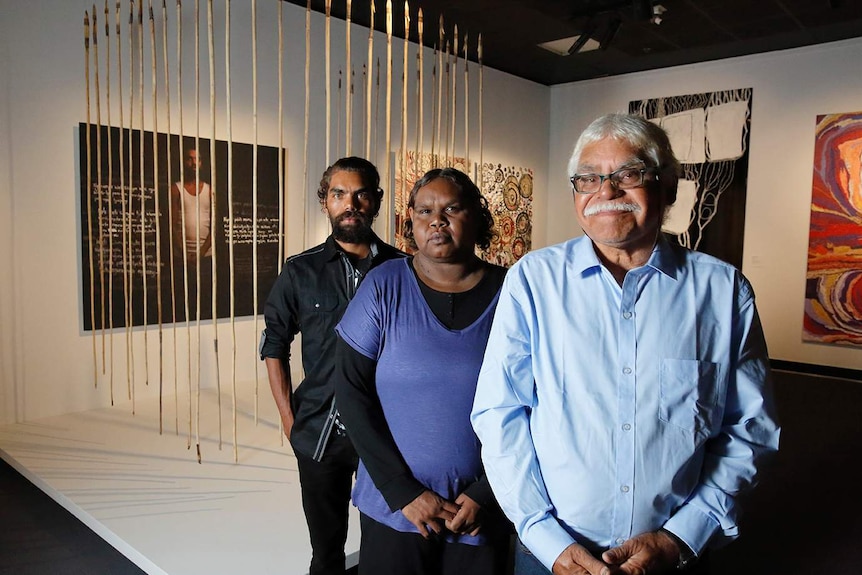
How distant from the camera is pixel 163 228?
374cm

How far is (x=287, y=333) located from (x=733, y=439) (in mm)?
1141

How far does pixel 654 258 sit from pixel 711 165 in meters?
5.42

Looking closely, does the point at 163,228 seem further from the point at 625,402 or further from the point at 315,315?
the point at 625,402

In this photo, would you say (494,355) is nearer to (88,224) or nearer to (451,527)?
(451,527)

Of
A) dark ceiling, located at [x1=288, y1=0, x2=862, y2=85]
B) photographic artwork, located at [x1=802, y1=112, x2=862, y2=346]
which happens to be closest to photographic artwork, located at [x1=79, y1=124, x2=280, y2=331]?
dark ceiling, located at [x1=288, y1=0, x2=862, y2=85]

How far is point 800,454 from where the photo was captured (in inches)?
129

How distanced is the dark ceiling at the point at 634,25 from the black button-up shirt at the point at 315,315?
3.20 metres

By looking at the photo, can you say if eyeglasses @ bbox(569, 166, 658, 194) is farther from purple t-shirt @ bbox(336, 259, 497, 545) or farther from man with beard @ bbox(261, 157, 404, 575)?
man with beard @ bbox(261, 157, 404, 575)

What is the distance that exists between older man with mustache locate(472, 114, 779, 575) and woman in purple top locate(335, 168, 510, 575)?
0.16 meters

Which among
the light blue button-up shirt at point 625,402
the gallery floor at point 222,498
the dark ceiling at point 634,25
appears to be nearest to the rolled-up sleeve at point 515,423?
the light blue button-up shirt at point 625,402

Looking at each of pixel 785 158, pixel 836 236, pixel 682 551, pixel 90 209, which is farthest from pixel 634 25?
pixel 682 551

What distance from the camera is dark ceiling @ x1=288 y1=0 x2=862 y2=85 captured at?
444 cm

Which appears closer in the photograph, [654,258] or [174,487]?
[654,258]

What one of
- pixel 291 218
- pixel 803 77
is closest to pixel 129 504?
pixel 291 218
